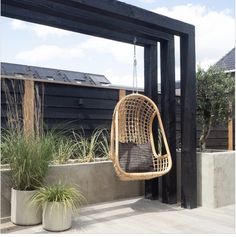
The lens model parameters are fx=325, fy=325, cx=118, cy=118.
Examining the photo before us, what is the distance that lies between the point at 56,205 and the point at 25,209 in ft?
1.15

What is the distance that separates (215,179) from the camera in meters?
3.72

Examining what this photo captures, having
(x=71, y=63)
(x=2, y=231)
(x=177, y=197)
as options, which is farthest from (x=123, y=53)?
(x=2, y=231)

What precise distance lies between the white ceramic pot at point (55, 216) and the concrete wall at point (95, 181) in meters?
0.58

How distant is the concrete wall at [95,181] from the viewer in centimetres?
356

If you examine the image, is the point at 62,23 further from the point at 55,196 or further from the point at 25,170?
the point at 55,196

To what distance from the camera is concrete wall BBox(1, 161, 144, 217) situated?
3565mm

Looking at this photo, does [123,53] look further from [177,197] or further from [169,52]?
[177,197]

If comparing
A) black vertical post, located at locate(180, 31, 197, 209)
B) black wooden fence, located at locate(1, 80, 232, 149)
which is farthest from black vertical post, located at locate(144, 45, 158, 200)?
black wooden fence, located at locate(1, 80, 232, 149)

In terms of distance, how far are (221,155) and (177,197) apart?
77 centimetres

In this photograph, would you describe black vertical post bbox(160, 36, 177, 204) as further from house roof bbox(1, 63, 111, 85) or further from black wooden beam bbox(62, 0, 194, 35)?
house roof bbox(1, 63, 111, 85)

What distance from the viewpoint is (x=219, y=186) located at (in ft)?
12.3

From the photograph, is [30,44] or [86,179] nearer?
[86,179]

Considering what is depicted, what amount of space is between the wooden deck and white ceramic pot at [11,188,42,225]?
2.4 inches

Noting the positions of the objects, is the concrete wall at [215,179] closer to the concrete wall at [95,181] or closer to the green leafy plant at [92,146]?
the concrete wall at [95,181]
